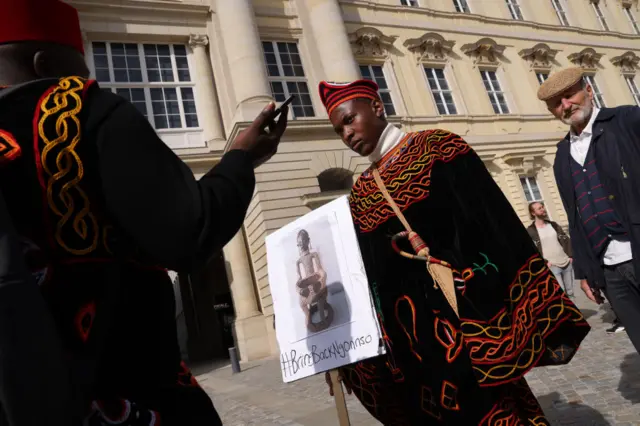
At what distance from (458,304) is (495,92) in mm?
19756

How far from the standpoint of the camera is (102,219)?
1.00 metres

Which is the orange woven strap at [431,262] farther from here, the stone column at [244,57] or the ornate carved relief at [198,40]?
the ornate carved relief at [198,40]

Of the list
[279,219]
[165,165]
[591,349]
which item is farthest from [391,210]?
[279,219]

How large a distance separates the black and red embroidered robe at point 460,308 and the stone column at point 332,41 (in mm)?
13105

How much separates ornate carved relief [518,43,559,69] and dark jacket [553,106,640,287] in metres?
20.3

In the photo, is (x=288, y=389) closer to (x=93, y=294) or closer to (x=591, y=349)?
(x=591, y=349)

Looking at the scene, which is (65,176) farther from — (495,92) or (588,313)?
(495,92)

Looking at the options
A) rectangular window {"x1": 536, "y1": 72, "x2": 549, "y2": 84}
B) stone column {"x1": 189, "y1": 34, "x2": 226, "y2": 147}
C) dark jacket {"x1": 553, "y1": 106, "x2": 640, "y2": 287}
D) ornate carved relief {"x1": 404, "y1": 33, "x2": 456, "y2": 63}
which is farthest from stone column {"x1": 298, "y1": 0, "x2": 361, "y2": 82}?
dark jacket {"x1": 553, "y1": 106, "x2": 640, "y2": 287}

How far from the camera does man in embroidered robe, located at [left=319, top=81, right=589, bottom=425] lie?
1.84 meters

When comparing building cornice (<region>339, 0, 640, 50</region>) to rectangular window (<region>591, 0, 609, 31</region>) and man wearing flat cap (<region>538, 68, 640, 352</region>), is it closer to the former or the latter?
rectangular window (<region>591, 0, 609, 31</region>)

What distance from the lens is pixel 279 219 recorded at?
12484 mm

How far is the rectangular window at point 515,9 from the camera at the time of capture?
2172 centimetres

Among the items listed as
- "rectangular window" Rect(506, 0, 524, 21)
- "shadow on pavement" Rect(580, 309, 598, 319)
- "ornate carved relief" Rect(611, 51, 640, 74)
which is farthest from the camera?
"ornate carved relief" Rect(611, 51, 640, 74)

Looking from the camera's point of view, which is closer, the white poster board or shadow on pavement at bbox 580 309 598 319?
the white poster board
